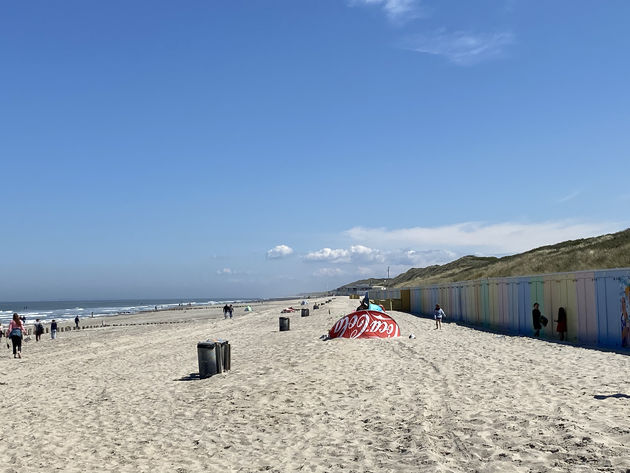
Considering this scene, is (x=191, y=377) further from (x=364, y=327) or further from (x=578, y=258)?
(x=578, y=258)

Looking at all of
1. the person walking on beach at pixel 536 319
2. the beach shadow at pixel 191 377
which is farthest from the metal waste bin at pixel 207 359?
the person walking on beach at pixel 536 319

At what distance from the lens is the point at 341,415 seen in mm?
8992

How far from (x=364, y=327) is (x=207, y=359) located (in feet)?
21.4

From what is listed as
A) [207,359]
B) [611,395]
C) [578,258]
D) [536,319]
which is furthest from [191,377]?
[578,258]

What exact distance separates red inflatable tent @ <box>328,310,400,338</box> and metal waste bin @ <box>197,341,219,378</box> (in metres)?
5.96

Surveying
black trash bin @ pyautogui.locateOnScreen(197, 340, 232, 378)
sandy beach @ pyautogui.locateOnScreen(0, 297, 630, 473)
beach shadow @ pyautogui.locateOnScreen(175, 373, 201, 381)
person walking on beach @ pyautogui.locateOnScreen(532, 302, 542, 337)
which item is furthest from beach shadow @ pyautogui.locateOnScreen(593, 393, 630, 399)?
person walking on beach @ pyautogui.locateOnScreen(532, 302, 542, 337)

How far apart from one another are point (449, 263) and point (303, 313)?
90.5 m

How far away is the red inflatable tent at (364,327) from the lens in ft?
60.8

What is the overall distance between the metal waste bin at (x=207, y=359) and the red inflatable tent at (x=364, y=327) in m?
5.96

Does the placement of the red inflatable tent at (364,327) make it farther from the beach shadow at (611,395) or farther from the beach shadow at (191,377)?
the beach shadow at (611,395)

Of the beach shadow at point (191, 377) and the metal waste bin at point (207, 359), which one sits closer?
the metal waste bin at point (207, 359)

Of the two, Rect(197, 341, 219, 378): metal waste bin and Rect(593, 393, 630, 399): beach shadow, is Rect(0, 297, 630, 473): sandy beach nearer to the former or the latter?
Rect(593, 393, 630, 399): beach shadow

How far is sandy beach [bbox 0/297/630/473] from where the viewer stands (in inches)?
261

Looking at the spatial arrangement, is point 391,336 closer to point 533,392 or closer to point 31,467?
point 533,392
